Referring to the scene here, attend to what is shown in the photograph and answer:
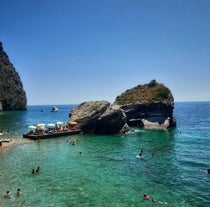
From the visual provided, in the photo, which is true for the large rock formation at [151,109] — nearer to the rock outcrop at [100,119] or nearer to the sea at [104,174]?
the rock outcrop at [100,119]

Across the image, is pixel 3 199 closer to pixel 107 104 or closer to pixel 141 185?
pixel 141 185

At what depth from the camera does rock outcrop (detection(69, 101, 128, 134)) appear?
69750 mm

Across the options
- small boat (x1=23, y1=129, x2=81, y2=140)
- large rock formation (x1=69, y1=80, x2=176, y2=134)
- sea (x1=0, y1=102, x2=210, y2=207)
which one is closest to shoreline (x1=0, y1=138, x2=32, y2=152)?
sea (x1=0, y1=102, x2=210, y2=207)

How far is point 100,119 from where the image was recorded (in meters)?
69.5

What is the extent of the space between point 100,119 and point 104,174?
35.3 m

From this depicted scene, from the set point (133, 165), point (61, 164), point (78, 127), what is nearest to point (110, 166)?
point (133, 165)

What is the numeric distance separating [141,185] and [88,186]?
5903 millimetres

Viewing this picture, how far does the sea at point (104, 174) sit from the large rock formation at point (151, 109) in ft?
97.0

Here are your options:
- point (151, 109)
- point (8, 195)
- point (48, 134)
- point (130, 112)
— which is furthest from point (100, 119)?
point (8, 195)

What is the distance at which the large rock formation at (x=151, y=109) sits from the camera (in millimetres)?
87188

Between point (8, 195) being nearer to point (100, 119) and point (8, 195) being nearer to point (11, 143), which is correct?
point (11, 143)

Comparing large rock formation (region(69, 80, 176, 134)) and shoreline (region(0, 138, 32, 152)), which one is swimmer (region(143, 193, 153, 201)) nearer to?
shoreline (region(0, 138, 32, 152))

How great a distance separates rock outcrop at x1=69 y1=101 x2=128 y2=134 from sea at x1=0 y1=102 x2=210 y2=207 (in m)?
12.9

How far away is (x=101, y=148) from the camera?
52.4 meters
